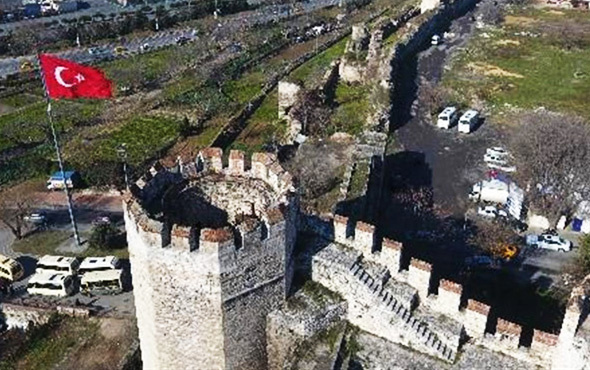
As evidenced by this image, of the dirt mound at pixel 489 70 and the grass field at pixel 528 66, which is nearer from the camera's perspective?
the grass field at pixel 528 66

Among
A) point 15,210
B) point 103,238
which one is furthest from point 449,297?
point 15,210

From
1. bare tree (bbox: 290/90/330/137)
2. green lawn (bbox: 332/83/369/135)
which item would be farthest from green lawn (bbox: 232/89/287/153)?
green lawn (bbox: 332/83/369/135)

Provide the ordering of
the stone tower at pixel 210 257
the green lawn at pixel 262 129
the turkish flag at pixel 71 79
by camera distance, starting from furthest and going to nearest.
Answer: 1. the green lawn at pixel 262 129
2. the turkish flag at pixel 71 79
3. the stone tower at pixel 210 257

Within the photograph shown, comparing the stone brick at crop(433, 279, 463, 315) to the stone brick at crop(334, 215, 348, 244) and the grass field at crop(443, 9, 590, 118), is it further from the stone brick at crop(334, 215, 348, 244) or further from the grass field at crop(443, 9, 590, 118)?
the grass field at crop(443, 9, 590, 118)

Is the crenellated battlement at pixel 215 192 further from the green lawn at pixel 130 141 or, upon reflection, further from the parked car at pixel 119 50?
the parked car at pixel 119 50

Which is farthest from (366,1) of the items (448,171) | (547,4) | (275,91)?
(448,171)

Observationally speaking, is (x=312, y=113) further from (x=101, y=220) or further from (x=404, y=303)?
(x=404, y=303)

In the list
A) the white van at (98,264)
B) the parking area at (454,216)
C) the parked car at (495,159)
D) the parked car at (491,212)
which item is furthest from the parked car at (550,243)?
the white van at (98,264)
